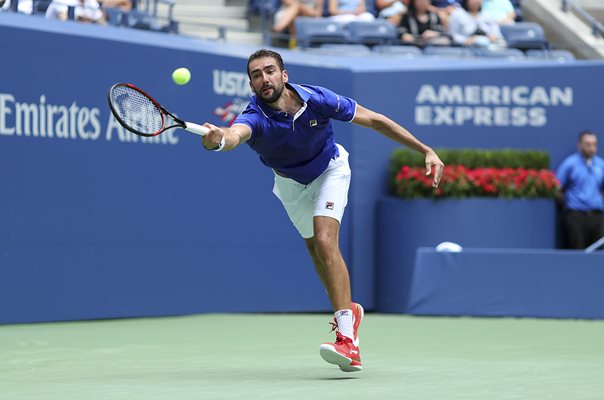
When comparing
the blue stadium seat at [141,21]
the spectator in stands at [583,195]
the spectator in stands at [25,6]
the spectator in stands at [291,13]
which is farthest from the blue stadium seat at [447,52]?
the spectator in stands at [25,6]

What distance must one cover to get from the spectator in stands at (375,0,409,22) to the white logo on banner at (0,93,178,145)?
17.7ft

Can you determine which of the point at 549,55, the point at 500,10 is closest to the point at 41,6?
the point at 549,55

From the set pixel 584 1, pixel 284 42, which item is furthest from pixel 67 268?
pixel 584 1

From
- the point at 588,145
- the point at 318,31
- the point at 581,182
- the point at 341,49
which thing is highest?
the point at 318,31

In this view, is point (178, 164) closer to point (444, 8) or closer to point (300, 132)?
point (300, 132)

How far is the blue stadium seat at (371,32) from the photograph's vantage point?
1456cm

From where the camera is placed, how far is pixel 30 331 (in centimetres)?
954

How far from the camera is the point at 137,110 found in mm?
6086

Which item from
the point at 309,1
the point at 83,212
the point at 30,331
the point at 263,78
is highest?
the point at 309,1

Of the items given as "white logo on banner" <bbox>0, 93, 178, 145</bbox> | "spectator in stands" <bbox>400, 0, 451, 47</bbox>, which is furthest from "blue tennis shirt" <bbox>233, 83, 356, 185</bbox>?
"spectator in stands" <bbox>400, 0, 451, 47</bbox>

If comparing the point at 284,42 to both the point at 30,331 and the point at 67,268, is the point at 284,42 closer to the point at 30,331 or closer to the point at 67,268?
the point at 67,268

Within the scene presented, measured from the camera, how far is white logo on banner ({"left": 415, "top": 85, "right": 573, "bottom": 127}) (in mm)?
13281

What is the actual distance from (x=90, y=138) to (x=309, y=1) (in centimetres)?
565

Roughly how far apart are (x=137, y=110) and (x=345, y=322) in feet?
5.03
